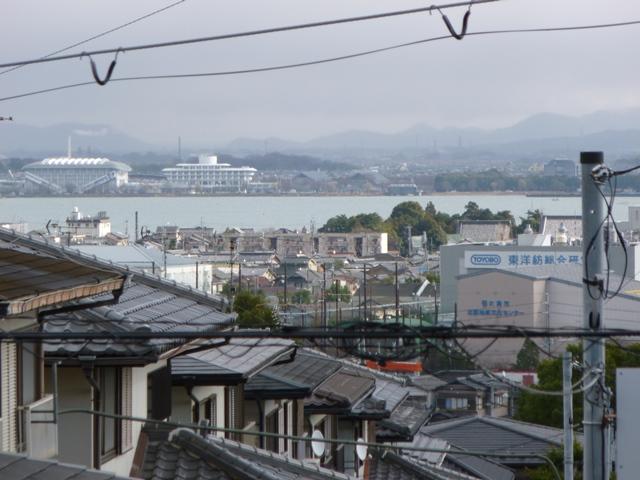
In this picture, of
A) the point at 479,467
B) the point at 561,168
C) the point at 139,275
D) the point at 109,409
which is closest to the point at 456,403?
the point at 479,467

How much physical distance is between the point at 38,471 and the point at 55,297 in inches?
18.9

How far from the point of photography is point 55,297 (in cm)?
304

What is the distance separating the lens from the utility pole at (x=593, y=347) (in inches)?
122

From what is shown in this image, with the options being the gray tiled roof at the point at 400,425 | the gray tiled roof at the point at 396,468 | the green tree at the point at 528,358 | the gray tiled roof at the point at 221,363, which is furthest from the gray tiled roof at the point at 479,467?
the green tree at the point at 528,358

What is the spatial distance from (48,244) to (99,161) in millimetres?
142479

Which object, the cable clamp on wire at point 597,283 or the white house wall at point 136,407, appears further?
the white house wall at point 136,407

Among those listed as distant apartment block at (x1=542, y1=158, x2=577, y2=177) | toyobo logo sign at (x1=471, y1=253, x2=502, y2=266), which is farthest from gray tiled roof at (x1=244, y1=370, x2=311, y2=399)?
distant apartment block at (x1=542, y1=158, x2=577, y2=177)

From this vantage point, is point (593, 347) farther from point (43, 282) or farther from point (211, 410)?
point (211, 410)

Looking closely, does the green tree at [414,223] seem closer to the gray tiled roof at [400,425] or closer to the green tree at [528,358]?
the green tree at [528,358]

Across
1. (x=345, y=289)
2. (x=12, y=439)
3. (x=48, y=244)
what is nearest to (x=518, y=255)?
(x=345, y=289)

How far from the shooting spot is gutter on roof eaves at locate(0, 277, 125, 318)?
111 inches

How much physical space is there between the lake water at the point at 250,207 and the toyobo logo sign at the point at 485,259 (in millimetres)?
39244

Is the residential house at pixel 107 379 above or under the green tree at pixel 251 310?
above

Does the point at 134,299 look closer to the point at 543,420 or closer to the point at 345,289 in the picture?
the point at 543,420
